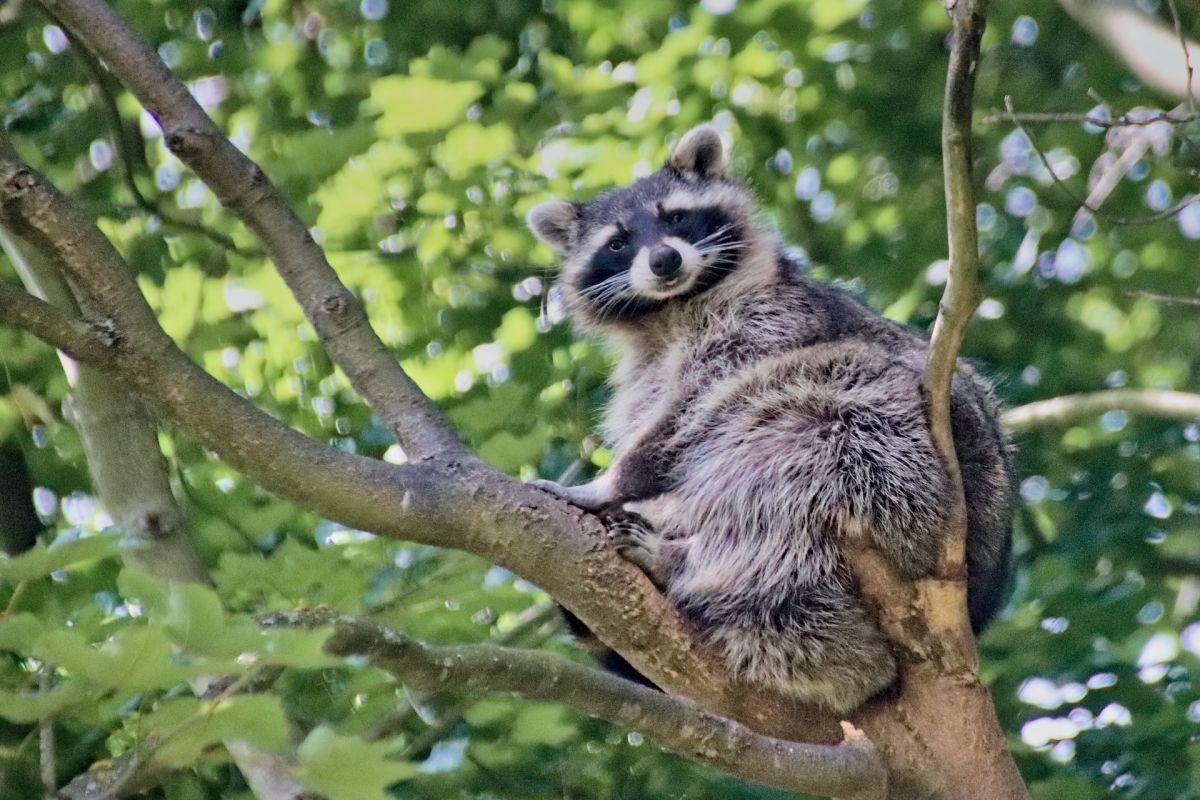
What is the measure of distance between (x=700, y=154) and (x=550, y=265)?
2.59ft

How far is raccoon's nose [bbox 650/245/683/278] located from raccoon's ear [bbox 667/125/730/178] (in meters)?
0.62

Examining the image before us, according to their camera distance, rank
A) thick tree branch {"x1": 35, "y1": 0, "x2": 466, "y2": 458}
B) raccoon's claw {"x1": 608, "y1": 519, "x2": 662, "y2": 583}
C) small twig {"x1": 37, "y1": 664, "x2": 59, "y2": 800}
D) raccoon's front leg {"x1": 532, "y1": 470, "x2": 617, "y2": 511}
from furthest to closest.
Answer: raccoon's front leg {"x1": 532, "y1": 470, "x2": 617, "y2": 511} → raccoon's claw {"x1": 608, "y1": 519, "x2": 662, "y2": 583} → thick tree branch {"x1": 35, "y1": 0, "x2": 466, "y2": 458} → small twig {"x1": 37, "y1": 664, "x2": 59, "y2": 800}

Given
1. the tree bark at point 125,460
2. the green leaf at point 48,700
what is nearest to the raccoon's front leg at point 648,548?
the tree bark at point 125,460


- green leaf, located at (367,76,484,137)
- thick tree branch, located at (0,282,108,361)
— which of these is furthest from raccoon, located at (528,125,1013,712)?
thick tree branch, located at (0,282,108,361)

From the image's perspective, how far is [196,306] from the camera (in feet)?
16.2

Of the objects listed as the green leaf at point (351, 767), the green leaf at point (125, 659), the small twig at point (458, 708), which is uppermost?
the small twig at point (458, 708)

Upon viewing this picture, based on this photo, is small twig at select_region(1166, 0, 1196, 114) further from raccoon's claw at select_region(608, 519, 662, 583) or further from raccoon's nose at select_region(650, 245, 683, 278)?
raccoon's claw at select_region(608, 519, 662, 583)

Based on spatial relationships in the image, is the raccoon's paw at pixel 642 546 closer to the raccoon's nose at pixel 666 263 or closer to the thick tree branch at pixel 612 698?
the thick tree branch at pixel 612 698

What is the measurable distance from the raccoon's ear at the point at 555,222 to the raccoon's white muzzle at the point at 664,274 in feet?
1.82

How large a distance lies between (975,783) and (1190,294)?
3206 millimetres

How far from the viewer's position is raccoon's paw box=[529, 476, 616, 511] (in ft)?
12.4

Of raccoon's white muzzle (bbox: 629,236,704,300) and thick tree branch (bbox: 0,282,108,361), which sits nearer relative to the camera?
thick tree branch (bbox: 0,282,108,361)

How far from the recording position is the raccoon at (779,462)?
377 cm

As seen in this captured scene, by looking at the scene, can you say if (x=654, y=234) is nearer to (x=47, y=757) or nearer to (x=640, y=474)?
(x=640, y=474)
